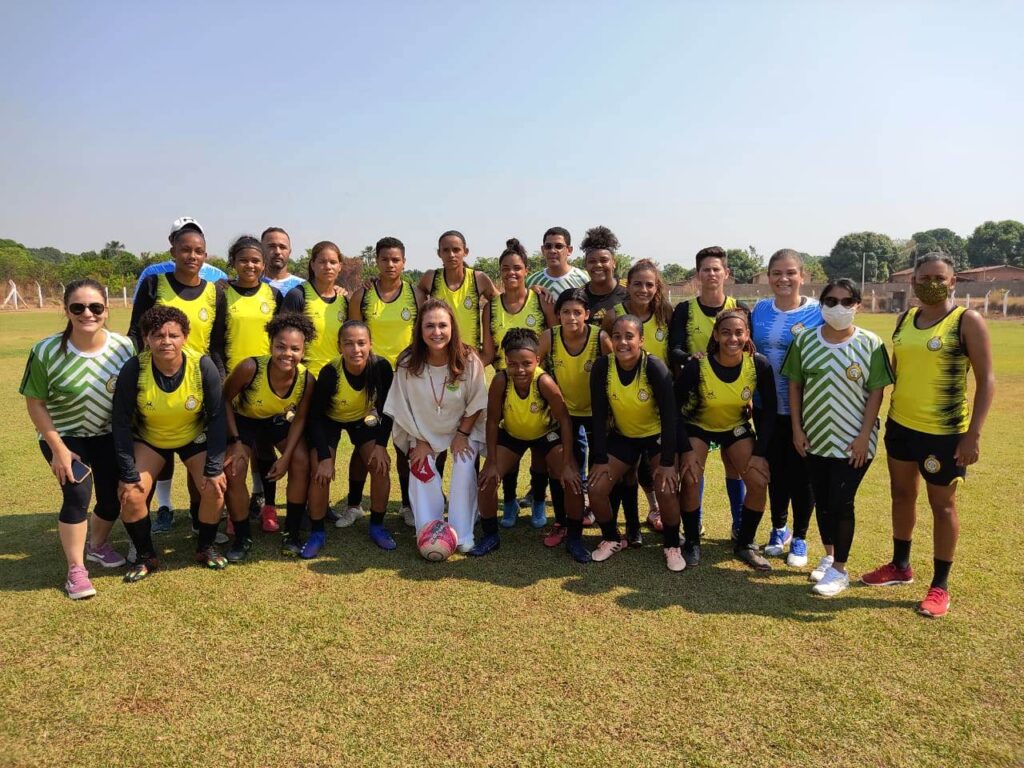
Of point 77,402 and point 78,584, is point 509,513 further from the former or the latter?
point 77,402

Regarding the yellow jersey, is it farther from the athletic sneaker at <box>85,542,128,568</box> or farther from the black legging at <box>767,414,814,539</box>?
the athletic sneaker at <box>85,542,128,568</box>

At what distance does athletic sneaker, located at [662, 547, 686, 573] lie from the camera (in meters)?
4.86

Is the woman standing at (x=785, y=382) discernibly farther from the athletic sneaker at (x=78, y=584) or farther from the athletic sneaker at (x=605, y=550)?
the athletic sneaker at (x=78, y=584)

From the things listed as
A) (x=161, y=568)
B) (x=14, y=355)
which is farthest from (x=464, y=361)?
(x=14, y=355)

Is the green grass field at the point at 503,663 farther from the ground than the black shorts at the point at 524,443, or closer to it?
Answer: closer to it

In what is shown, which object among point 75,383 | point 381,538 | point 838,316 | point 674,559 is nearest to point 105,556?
point 75,383

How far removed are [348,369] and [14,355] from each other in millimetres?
18473

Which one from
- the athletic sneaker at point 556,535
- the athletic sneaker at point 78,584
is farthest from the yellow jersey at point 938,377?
the athletic sneaker at point 78,584

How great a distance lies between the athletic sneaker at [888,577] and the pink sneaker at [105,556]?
17.6ft

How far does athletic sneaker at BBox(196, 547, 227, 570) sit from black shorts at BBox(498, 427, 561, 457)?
224cm

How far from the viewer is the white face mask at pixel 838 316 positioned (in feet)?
14.7

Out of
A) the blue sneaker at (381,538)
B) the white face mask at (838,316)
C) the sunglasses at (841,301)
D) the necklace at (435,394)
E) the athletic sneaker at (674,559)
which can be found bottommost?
the athletic sneaker at (674,559)

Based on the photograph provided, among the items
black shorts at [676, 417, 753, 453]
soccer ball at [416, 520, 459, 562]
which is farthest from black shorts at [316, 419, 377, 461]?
black shorts at [676, 417, 753, 453]

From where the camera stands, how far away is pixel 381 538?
17.6 ft
